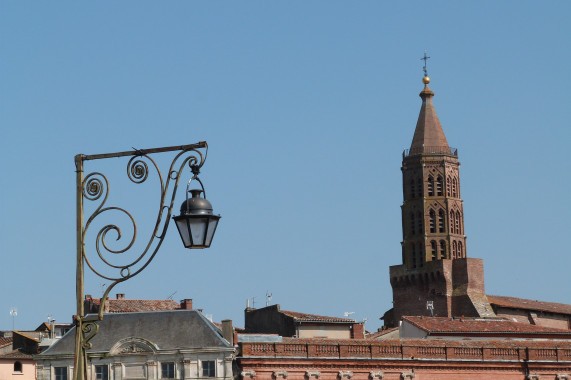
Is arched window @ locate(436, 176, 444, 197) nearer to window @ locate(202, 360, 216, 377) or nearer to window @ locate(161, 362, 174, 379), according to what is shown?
window @ locate(202, 360, 216, 377)

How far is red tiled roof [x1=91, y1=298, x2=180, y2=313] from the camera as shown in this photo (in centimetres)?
7494

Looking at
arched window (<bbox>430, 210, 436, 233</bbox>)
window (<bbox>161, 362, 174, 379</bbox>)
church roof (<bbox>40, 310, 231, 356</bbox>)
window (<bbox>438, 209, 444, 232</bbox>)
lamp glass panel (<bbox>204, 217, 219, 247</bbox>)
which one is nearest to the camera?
lamp glass panel (<bbox>204, 217, 219, 247</bbox>)

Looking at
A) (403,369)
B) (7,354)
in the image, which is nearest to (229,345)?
(403,369)

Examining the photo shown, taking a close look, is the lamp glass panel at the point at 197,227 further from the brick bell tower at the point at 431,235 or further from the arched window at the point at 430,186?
the arched window at the point at 430,186

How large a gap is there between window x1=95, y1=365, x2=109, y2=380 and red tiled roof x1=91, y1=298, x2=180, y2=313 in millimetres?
9721

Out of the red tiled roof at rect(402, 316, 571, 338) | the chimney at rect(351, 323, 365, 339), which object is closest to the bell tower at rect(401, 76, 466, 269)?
the red tiled roof at rect(402, 316, 571, 338)

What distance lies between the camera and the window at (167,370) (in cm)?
6341

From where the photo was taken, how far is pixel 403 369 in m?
64.9

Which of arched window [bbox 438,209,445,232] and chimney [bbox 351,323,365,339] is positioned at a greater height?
arched window [bbox 438,209,445,232]

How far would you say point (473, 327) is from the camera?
3125 inches

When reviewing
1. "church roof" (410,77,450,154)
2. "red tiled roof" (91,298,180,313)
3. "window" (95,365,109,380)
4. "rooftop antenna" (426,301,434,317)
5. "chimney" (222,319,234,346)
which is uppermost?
"church roof" (410,77,450,154)

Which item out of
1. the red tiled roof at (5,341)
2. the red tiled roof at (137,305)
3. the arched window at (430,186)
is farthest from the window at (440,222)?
the red tiled roof at (5,341)

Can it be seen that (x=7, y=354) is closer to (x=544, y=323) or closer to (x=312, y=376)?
(x=312, y=376)

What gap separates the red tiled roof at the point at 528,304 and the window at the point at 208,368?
154 ft
